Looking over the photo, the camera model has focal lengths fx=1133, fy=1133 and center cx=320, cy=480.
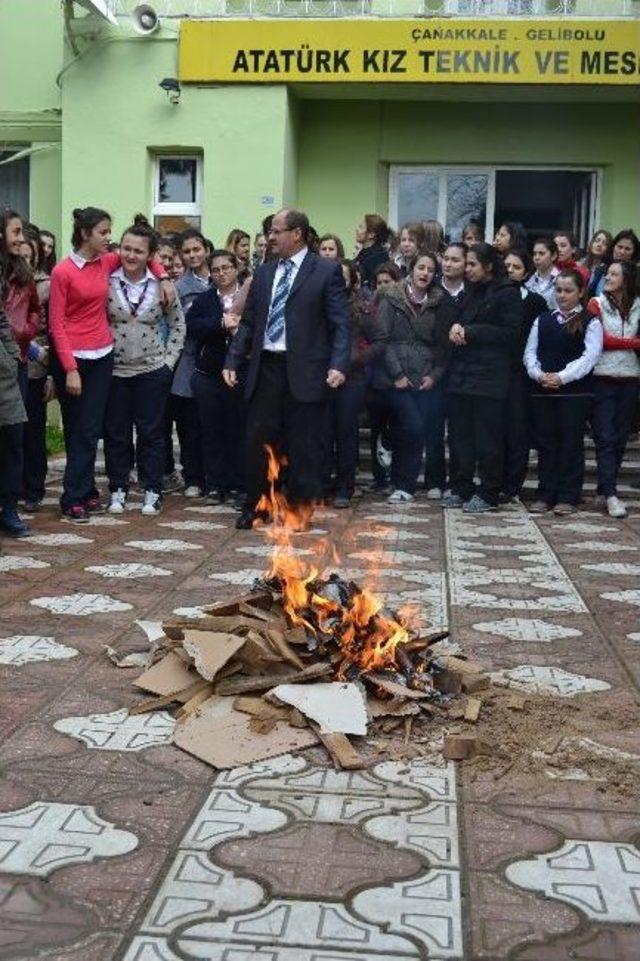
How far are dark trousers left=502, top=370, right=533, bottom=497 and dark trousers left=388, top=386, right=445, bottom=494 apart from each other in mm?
586

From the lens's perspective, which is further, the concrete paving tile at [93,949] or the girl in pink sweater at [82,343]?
the girl in pink sweater at [82,343]

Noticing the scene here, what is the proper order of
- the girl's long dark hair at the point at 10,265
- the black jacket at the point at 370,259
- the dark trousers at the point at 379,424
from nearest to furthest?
the girl's long dark hair at the point at 10,265 < the dark trousers at the point at 379,424 < the black jacket at the point at 370,259

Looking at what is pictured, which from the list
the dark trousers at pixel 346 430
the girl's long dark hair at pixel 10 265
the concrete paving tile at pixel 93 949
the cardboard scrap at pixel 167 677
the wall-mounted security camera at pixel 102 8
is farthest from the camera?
the wall-mounted security camera at pixel 102 8

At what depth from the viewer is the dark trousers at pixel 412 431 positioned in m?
9.24

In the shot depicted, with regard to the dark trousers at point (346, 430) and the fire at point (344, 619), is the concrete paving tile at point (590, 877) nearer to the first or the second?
the fire at point (344, 619)

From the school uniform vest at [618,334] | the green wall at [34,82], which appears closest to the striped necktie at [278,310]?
the school uniform vest at [618,334]

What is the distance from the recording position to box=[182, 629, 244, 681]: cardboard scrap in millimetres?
3857

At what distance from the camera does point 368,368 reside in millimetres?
9219

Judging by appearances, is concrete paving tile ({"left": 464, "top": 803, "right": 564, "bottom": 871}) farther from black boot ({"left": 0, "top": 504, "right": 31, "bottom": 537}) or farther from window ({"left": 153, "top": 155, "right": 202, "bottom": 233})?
window ({"left": 153, "top": 155, "right": 202, "bottom": 233})

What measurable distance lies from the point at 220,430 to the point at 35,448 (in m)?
1.50

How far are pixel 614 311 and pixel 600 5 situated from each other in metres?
5.96

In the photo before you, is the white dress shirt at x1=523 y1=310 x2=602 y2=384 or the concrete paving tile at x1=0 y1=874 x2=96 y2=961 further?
the white dress shirt at x1=523 y1=310 x2=602 y2=384

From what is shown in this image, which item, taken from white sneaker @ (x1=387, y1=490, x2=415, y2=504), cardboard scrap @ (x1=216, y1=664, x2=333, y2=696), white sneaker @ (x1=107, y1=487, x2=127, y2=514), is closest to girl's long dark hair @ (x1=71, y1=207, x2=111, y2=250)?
white sneaker @ (x1=107, y1=487, x2=127, y2=514)

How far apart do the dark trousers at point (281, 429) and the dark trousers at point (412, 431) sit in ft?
5.18
